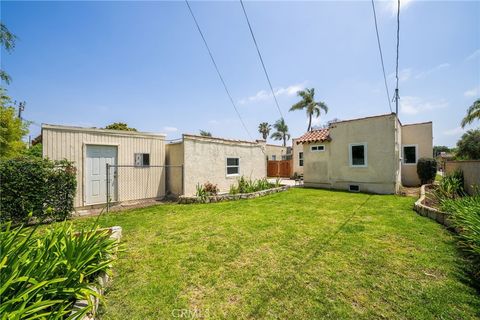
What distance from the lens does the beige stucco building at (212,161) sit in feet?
32.2

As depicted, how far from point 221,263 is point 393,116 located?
11.5 meters

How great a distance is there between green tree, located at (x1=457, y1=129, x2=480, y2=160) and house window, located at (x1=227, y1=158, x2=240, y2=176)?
2719 cm

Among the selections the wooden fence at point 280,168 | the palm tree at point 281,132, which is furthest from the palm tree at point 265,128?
the wooden fence at point 280,168

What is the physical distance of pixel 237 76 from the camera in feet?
32.6

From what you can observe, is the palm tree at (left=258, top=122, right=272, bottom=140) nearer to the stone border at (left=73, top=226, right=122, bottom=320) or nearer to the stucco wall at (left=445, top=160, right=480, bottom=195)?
the stucco wall at (left=445, top=160, right=480, bottom=195)

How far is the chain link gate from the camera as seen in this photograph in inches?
333

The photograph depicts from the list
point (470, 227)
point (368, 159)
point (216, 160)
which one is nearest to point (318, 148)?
point (368, 159)

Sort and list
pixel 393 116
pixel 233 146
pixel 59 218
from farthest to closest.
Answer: pixel 233 146 → pixel 393 116 → pixel 59 218

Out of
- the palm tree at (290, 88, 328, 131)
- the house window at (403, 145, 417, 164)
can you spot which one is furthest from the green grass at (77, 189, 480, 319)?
the palm tree at (290, 88, 328, 131)

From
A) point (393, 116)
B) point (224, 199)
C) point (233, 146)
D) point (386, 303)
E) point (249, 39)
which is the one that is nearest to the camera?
point (386, 303)

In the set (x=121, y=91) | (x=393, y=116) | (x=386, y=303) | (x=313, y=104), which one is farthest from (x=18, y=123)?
(x=313, y=104)

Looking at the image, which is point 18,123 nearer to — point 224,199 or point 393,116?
point 224,199

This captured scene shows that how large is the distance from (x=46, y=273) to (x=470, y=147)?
34.3m

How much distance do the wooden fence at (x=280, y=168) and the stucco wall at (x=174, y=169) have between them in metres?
13.6
